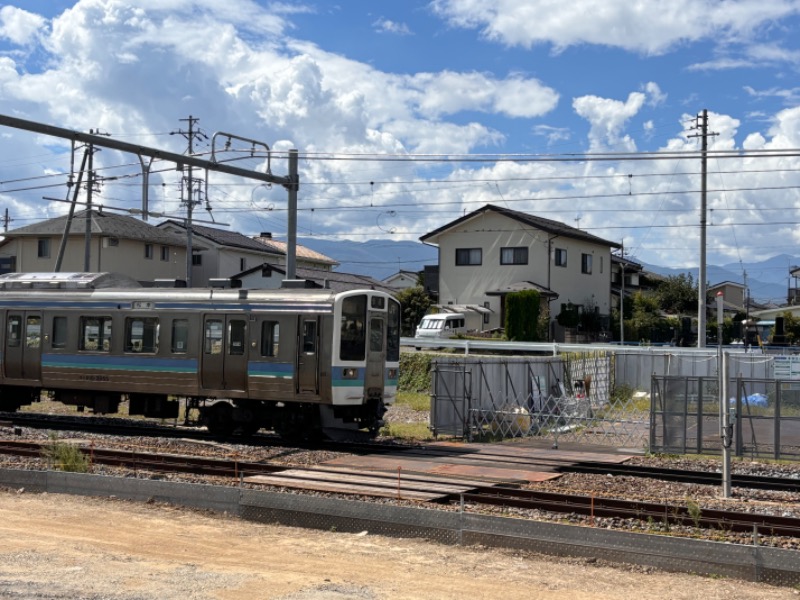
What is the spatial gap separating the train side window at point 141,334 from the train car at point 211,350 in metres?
0.02

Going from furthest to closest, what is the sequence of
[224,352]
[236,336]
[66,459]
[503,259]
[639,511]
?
[503,259]
[224,352]
[236,336]
[66,459]
[639,511]

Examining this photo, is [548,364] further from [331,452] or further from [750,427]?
[331,452]

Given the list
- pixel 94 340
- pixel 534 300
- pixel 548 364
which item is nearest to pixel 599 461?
pixel 548 364

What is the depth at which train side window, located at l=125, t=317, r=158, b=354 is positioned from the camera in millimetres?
19797

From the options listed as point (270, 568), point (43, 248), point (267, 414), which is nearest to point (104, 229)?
point (43, 248)

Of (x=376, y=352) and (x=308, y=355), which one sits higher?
(x=376, y=352)

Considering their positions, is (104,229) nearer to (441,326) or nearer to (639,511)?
(441,326)

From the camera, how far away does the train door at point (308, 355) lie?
17.9 m

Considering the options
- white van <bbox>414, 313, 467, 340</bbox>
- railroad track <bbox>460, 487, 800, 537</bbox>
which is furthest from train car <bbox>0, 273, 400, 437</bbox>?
white van <bbox>414, 313, 467, 340</bbox>

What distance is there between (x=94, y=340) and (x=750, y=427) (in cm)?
1408

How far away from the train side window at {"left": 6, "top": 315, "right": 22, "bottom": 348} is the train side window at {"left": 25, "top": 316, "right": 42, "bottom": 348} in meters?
0.24

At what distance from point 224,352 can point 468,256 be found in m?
32.7

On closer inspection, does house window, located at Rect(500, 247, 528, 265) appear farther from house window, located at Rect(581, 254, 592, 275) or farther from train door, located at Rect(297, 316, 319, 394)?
train door, located at Rect(297, 316, 319, 394)

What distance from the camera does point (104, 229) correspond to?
4969 centimetres
